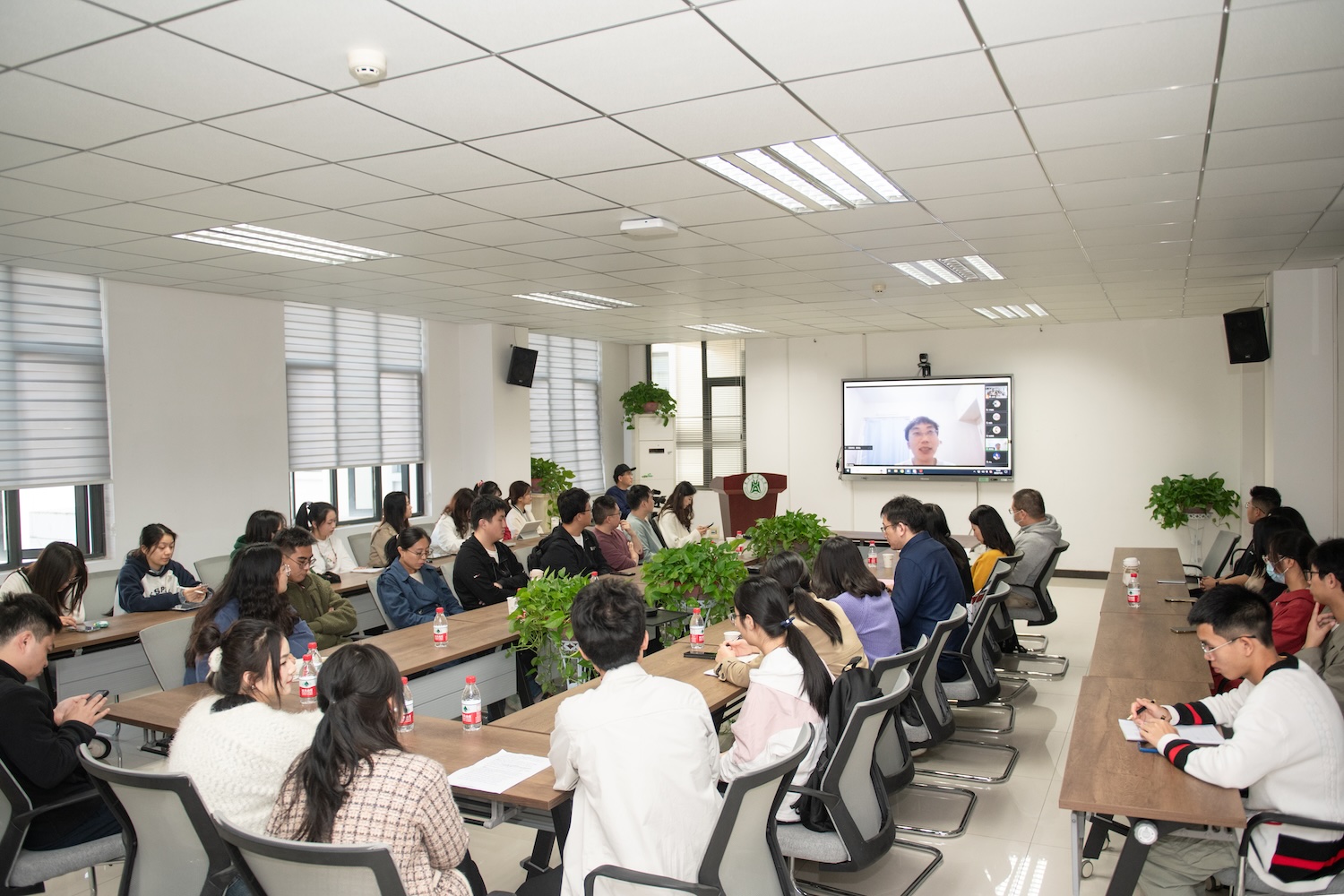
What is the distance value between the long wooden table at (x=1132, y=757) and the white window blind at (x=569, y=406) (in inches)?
321

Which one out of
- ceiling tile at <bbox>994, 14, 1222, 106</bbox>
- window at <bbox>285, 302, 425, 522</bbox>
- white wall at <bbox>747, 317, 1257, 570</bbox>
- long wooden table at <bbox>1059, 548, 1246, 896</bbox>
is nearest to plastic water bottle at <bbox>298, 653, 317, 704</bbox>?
long wooden table at <bbox>1059, 548, 1246, 896</bbox>

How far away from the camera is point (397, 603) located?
5.37m

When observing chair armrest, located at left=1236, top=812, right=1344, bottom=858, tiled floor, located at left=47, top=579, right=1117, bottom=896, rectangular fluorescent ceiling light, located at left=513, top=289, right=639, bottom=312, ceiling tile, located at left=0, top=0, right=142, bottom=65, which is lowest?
tiled floor, located at left=47, top=579, right=1117, bottom=896

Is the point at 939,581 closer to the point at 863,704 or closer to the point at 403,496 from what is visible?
the point at 863,704

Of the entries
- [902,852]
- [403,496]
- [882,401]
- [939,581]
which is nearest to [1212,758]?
[902,852]

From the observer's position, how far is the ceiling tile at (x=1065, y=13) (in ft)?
8.70

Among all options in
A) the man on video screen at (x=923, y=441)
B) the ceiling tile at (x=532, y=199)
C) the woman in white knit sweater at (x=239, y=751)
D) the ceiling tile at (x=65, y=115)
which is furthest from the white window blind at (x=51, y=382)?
the man on video screen at (x=923, y=441)

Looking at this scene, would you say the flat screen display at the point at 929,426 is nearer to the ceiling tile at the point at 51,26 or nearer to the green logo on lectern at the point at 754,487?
the green logo on lectern at the point at 754,487

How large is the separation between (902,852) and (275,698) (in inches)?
105

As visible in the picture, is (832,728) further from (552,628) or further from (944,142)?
(944,142)

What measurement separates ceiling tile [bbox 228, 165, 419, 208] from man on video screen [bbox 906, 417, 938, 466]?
8.59 meters

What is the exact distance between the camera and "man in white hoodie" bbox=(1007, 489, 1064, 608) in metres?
6.85

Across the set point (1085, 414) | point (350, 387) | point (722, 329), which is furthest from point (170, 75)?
point (1085, 414)

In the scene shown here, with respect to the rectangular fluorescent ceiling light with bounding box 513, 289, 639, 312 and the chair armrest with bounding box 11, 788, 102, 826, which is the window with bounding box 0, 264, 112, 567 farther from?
the chair armrest with bounding box 11, 788, 102, 826
